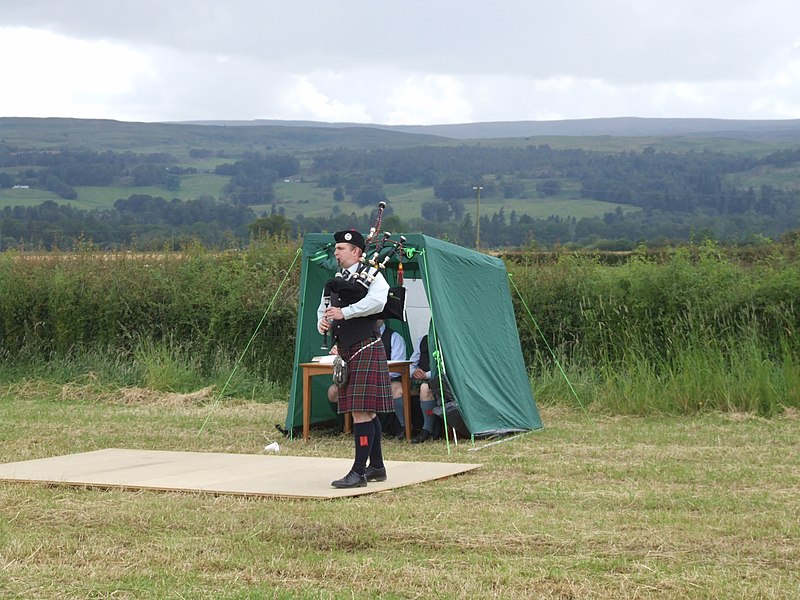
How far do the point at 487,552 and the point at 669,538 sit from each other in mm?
845

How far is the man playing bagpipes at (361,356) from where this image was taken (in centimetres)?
652

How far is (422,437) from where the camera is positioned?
29.7ft

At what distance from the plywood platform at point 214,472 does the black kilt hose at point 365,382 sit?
17.6 inches

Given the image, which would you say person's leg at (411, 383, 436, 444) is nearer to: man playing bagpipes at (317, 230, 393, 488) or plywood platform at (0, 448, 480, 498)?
plywood platform at (0, 448, 480, 498)

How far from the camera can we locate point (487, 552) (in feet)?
16.0

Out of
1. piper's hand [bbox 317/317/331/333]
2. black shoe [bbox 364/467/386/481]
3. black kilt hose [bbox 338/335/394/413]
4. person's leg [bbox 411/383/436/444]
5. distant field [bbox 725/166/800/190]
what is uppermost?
piper's hand [bbox 317/317/331/333]

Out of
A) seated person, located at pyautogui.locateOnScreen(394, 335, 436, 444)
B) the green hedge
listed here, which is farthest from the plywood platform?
the green hedge

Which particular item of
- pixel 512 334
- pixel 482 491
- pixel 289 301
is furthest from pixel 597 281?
pixel 482 491

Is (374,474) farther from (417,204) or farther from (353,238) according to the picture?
(417,204)

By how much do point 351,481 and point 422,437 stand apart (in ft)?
8.90

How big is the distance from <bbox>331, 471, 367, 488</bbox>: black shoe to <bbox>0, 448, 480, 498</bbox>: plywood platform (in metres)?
0.05

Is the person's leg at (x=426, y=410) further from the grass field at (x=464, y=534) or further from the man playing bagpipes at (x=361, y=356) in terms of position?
the man playing bagpipes at (x=361, y=356)

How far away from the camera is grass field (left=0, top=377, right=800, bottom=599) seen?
4.35 metres

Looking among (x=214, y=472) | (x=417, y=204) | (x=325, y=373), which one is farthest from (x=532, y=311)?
(x=417, y=204)
